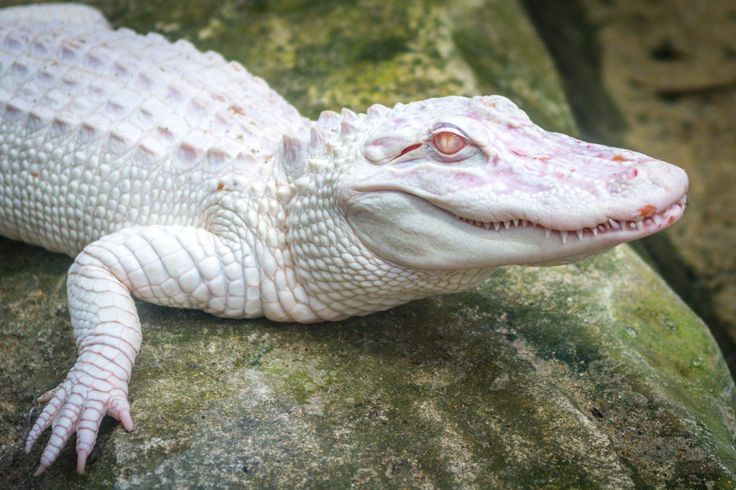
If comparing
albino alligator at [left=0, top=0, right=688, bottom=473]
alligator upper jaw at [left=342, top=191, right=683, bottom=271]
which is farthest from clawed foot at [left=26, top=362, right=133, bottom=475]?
alligator upper jaw at [left=342, top=191, right=683, bottom=271]

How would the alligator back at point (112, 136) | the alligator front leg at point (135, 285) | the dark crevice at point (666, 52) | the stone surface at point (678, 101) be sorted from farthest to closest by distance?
the dark crevice at point (666, 52), the stone surface at point (678, 101), the alligator back at point (112, 136), the alligator front leg at point (135, 285)

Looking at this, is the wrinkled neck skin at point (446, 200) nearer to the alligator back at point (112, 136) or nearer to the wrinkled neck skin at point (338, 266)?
the wrinkled neck skin at point (338, 266)

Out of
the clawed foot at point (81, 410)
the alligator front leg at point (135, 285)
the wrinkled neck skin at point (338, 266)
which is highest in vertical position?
the wrinkled neck skin at point (338, 266)

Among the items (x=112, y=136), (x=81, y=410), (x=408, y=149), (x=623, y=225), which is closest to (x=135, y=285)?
(x=81, y=410)

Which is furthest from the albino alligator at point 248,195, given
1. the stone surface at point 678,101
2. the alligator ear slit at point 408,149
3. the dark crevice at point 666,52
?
the dark crevice at point 666,52

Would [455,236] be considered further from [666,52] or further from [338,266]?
[666,52]

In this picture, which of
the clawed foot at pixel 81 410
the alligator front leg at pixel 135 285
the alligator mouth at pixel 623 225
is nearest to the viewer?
the alligator mouth at pixel 623 225

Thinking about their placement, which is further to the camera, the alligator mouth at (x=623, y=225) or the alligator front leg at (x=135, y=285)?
the alligator front leg at (x=135, y=285)
